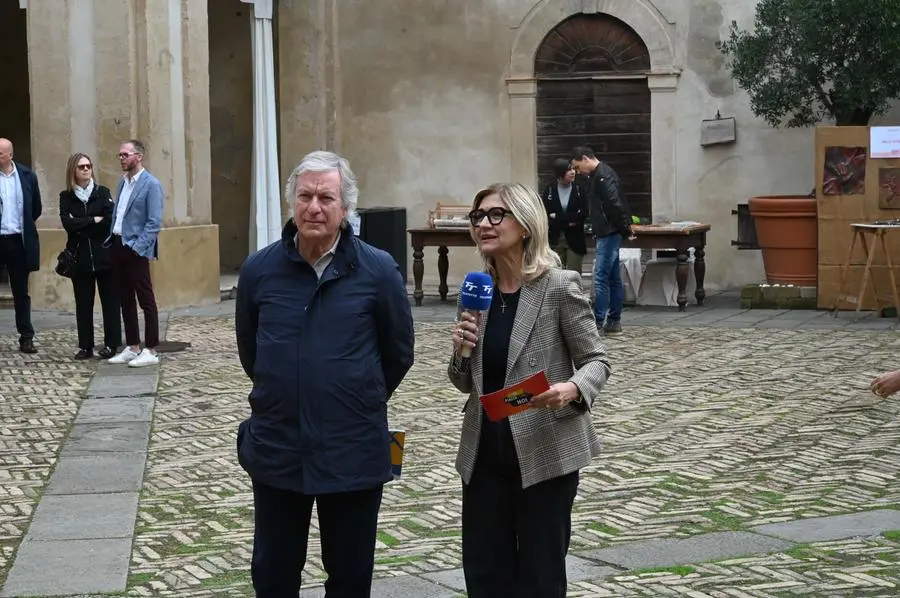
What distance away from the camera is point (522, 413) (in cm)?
435

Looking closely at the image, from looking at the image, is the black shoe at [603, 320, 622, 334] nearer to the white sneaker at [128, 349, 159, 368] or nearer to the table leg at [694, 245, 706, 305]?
the table leg at [694, 245, 706, 305]

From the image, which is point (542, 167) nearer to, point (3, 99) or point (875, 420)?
point (3, 99)

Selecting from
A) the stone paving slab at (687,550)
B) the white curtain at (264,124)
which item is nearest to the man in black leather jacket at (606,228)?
the white curtain at (264,124)

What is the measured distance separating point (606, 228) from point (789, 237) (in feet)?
9.64

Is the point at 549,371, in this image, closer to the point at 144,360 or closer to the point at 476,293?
the point at 476,293

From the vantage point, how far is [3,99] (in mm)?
19953

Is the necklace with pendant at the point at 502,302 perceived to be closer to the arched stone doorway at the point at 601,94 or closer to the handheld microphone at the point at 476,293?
the handheld microphone at the point at 476,293

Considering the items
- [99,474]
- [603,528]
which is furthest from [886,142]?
[99,474]

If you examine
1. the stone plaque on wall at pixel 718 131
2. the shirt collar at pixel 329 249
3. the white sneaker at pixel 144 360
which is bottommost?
the white sneaker at pixel 144 360

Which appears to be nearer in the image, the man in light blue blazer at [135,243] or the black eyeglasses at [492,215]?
the black eyeglasses at [492,215]

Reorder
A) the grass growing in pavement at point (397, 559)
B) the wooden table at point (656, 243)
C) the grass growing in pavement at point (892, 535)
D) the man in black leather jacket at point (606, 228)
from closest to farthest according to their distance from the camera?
the grass growing in pavement at point (397, 559), the grass growing in pavement at point (892, 535), the man in black leather jacket at point (606, 228), the wooden table at point (656, 243)

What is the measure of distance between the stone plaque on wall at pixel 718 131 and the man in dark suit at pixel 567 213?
364cm

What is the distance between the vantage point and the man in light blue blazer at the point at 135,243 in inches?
452

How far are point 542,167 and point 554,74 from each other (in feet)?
3.70
